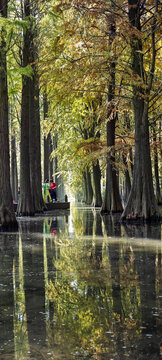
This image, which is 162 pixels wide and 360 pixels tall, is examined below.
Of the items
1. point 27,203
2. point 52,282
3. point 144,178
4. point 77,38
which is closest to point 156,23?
point 77,38

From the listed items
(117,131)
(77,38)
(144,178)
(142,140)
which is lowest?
(144,178)

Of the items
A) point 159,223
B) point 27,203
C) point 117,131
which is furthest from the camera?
point 117,131

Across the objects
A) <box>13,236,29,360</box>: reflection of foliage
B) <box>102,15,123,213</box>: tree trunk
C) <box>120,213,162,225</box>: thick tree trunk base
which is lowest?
<box>13,236,29,360</box>: reflection of foliage

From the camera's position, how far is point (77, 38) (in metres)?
18.1

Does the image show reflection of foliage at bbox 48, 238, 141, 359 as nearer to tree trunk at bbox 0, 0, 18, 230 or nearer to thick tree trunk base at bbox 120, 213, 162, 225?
tree trunk at bbox 0, 0, 18, 230

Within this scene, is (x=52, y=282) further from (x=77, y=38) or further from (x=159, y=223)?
(x=77, y=38)

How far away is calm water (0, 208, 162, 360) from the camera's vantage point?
4.04m

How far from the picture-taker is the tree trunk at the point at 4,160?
15.9 metres

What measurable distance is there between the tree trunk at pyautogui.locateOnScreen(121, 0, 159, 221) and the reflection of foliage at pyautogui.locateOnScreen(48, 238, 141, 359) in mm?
8432

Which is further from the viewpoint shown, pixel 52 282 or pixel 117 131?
pixel 117 131

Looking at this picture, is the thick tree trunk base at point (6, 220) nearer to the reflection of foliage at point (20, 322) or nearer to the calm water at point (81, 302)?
the calm water at point (81, 302)

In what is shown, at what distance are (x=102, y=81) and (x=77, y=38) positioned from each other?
2.72 meters

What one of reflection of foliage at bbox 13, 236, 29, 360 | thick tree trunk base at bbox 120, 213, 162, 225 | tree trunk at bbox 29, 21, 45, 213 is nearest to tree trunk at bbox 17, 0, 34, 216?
tree trunk at bbox 29, 21, 45, 213

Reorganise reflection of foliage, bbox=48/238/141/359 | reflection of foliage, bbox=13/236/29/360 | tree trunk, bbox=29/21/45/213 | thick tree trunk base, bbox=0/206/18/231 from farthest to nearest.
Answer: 1. tree trunk, bbox=29/21/45/213
2. thick tree trunk base, bbox=0/206/18/231
3. reflection of foliage, bbox=48/238/141/359
4. reflection of foliage, bbox=13/236/29/360
